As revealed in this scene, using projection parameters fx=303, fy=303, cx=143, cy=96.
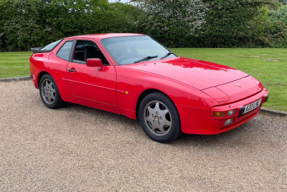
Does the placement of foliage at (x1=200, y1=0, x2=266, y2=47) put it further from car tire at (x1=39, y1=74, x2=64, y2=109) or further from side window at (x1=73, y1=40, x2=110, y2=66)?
side window at (x1=73, y1=40, x2=110, y2=66)

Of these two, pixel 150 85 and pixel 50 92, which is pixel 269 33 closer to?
pixel 50 92

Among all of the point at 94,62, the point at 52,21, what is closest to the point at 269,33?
the point at 52,21

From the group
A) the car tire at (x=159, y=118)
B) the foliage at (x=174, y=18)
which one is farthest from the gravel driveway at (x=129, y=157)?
the foliage at (x=174, y=18)

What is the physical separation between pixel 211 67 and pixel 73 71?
7.81 feet

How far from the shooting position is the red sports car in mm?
3926

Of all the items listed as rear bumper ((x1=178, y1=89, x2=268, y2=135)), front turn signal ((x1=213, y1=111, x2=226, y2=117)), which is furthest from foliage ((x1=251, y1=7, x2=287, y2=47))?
front turn signal ((x1=213, y1=111, x2=226, y2=117))

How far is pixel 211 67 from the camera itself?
487cm

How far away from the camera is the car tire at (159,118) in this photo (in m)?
4.09

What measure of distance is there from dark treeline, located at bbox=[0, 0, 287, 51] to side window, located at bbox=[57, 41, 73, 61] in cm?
1602

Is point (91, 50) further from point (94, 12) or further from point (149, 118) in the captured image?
point (94, 12)

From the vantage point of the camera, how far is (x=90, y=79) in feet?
16.5

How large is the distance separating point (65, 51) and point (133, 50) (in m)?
1.44

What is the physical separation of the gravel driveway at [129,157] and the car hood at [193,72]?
88 cm

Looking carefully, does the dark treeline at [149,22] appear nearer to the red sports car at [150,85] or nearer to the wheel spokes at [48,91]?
the wheel spokes at [48,91]
